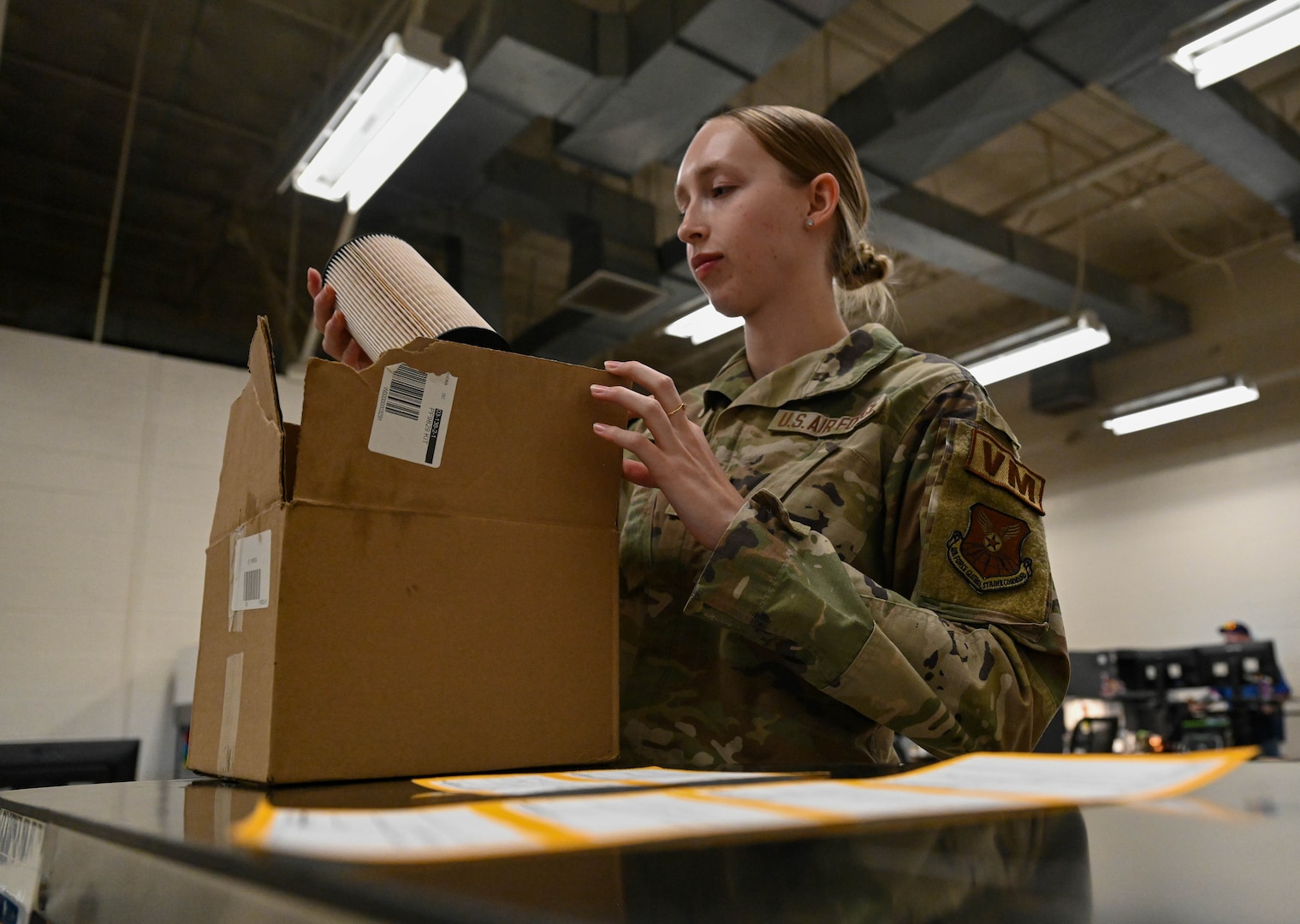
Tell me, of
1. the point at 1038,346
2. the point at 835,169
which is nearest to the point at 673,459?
the point at 835,169

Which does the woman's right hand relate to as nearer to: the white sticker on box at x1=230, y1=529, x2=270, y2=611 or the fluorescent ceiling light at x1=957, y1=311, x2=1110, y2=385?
the white sticker on box at x1=230, y1=529, x2=270, y2=611

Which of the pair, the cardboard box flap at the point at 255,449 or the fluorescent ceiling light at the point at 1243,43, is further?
the fluorescent ceiling light at the point at 1243,43

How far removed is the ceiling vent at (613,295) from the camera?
4664 millimetres

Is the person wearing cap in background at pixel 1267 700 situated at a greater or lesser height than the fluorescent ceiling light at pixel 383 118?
lesser

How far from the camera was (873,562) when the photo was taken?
99 centimetres

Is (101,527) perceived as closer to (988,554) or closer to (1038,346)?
(988,554)

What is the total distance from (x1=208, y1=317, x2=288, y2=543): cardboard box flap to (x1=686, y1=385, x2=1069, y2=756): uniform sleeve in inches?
13.6

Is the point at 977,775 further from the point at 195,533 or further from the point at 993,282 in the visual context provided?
the point at 993,282

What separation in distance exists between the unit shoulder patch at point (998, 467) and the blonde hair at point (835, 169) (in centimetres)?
44

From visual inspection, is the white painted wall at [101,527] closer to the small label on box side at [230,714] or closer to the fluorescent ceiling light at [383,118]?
the fluorescent ceiling light at [383,118]

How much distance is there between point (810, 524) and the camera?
94 cm

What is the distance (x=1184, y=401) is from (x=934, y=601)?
613 centimetres

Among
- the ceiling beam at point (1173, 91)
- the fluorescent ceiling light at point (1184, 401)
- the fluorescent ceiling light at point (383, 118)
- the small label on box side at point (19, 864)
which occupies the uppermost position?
the ceiling beam at point (1173, 91)

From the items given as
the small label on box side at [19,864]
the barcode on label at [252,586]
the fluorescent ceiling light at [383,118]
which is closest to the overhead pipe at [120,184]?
the fluorescent ceiling light at [383,118]
